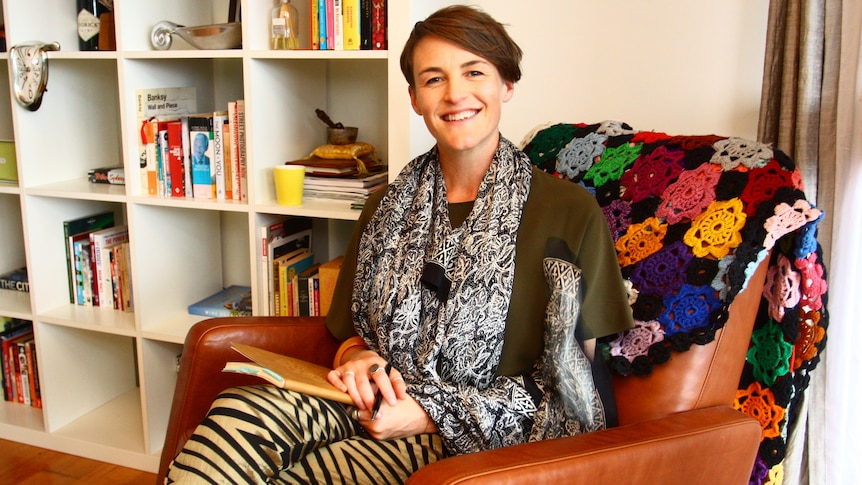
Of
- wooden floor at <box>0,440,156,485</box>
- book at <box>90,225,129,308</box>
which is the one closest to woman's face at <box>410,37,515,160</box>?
book at <box>90,225,129,308</box>

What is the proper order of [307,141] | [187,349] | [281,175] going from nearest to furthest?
[187,349], [281,175], [307,141]

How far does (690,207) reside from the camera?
51.9 inches

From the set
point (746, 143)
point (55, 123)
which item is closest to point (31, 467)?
point (55, 123)

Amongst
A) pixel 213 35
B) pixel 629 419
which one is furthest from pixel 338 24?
pixel 629 419

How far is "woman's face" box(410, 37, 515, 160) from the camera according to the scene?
132 centimetres

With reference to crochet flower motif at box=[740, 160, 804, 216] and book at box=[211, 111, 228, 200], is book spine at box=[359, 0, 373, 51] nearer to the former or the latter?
book at box=[211, 111, 228, 200]

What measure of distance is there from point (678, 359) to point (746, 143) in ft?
1.32

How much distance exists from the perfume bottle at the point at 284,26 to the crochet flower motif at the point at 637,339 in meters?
1.12

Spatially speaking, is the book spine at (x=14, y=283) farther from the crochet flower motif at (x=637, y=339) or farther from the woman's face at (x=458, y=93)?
Result: the crochet flower motif at (x=637, y=339)

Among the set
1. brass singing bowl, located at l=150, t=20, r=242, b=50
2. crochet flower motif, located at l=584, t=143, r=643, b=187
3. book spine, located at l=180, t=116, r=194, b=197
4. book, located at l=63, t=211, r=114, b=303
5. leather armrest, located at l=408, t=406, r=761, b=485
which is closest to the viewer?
leather armrest, located at l=408, t=406, r=761, b=485

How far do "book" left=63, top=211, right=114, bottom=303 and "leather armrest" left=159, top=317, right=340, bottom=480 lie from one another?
3.39 feet

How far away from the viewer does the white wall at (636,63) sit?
173cm

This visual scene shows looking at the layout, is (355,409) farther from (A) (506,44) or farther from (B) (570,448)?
(A) (506,44)

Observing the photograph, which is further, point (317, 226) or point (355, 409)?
point (317, 226)
